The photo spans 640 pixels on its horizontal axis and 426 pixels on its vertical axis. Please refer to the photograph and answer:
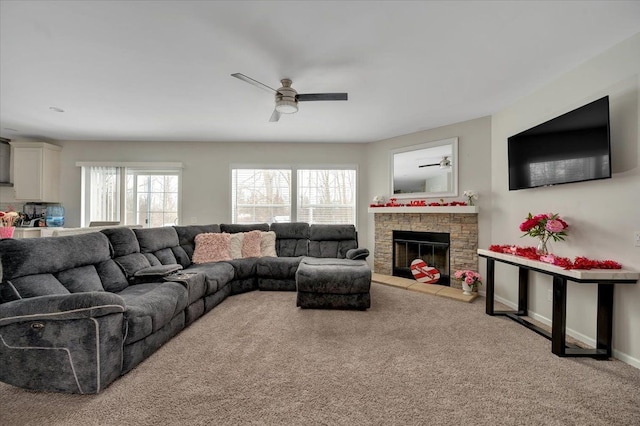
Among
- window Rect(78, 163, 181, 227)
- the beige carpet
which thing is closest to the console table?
the beige carpet

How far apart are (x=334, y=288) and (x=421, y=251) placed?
2221mm

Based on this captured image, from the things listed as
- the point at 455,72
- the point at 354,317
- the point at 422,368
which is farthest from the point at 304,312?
the point at 455,72

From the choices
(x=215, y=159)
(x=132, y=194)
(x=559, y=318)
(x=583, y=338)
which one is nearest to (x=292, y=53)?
(x=559, y=318)

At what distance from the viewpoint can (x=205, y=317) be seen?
305cm

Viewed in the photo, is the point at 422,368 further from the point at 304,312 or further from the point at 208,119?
the point at 208,119

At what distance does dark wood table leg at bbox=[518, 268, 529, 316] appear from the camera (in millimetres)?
3184

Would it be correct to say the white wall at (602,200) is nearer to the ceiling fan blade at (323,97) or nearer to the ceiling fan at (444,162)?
→ the ceiling fan at (444,162)

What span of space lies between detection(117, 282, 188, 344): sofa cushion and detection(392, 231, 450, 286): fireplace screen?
3.58m

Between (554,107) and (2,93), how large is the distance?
6281mm

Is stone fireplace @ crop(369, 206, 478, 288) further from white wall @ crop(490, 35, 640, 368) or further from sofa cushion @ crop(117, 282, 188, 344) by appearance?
sofa cushion @ crop(117, 282, 188, 344)

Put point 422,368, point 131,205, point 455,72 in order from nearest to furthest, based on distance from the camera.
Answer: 1. point 422,368
2. point 455,72
3. point 131,205

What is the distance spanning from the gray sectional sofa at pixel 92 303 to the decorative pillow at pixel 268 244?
85 centimetres

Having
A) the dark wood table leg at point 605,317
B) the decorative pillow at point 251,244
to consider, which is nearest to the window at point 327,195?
the decorative pillow at point 251,244

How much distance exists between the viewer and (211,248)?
13.7ft
